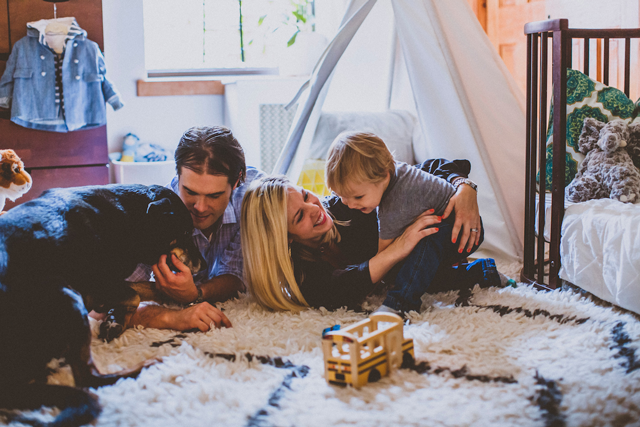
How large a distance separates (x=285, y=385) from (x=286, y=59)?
2.66m

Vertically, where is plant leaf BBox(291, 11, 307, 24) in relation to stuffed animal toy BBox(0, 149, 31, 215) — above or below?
above

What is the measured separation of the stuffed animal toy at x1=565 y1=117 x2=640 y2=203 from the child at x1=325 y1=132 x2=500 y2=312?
1.49 feet

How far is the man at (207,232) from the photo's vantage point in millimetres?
1393

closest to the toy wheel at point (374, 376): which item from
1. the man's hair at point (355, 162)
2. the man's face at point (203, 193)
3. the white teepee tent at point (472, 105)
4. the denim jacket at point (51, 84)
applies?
the man's hair at point (355, 162)

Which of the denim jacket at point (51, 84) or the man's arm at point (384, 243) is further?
the denim jacket at point (51, 84)

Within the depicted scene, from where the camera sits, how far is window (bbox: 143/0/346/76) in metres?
3.64

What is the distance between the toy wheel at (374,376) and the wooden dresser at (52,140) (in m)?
2.40

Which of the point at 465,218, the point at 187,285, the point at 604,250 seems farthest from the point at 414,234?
the point at 187,285

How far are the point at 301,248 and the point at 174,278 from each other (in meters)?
0.38

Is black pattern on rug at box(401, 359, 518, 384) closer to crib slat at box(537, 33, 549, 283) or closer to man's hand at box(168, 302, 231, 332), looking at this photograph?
man's hand at box(168, 302, 231, 332)

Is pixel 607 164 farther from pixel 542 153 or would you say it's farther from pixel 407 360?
pixel 407 360

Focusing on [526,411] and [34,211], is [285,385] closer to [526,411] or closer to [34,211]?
[526,411]

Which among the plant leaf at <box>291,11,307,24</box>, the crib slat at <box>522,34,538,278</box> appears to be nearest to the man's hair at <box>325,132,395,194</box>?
the crib slat at <box>522,34,538,278</box>

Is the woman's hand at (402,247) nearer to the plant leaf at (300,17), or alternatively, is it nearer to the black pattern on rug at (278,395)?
the black pattern on rug at (278,395)
